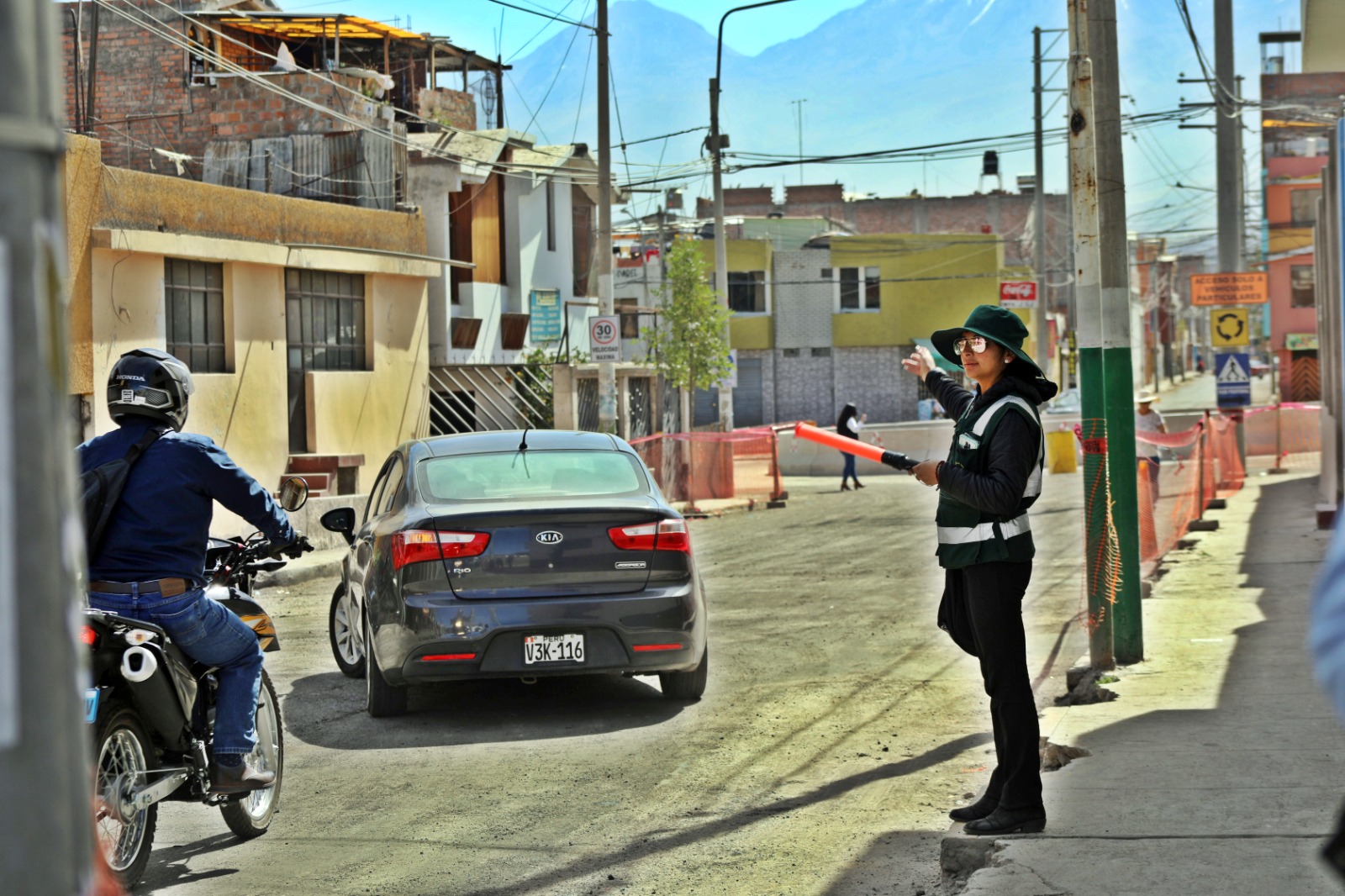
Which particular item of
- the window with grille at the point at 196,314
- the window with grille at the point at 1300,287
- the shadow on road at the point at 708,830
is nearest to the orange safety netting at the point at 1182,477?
the shadow on road at the point at 708,830

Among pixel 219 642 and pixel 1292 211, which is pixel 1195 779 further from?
pixel 1292 211

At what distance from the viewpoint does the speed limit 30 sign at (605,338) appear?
936 inches

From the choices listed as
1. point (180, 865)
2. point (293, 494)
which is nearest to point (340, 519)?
point (293, 494)

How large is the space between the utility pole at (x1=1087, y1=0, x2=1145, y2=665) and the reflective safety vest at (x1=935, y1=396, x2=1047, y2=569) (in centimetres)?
340

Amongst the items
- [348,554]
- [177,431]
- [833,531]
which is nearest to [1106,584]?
[348,554]

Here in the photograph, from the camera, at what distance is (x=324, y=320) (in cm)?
2291

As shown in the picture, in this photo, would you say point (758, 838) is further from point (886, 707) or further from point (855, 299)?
point (855, 299)

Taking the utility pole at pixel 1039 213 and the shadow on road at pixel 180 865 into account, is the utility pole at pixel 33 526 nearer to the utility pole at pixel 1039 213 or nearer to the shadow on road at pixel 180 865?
the shadow on road at pixel 180 865

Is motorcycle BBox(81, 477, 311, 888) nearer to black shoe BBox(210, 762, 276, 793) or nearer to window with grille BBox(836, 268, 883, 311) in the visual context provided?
black shoe BBox(210, 762, 276, 793)

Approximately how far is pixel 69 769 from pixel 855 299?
5836cm

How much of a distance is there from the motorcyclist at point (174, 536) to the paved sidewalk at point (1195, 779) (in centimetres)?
276

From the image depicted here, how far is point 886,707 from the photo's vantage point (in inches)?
356

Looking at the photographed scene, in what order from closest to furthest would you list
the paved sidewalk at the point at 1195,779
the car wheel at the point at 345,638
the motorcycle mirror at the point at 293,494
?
the paved sidewalk at the point at 1195,779 < the motorcycle mirror at the point at 293,494 < the car wheel at the point at 345,638

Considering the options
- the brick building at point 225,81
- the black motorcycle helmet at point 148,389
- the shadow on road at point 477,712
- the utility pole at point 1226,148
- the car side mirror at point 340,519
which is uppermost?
the brick building at point 225,81
